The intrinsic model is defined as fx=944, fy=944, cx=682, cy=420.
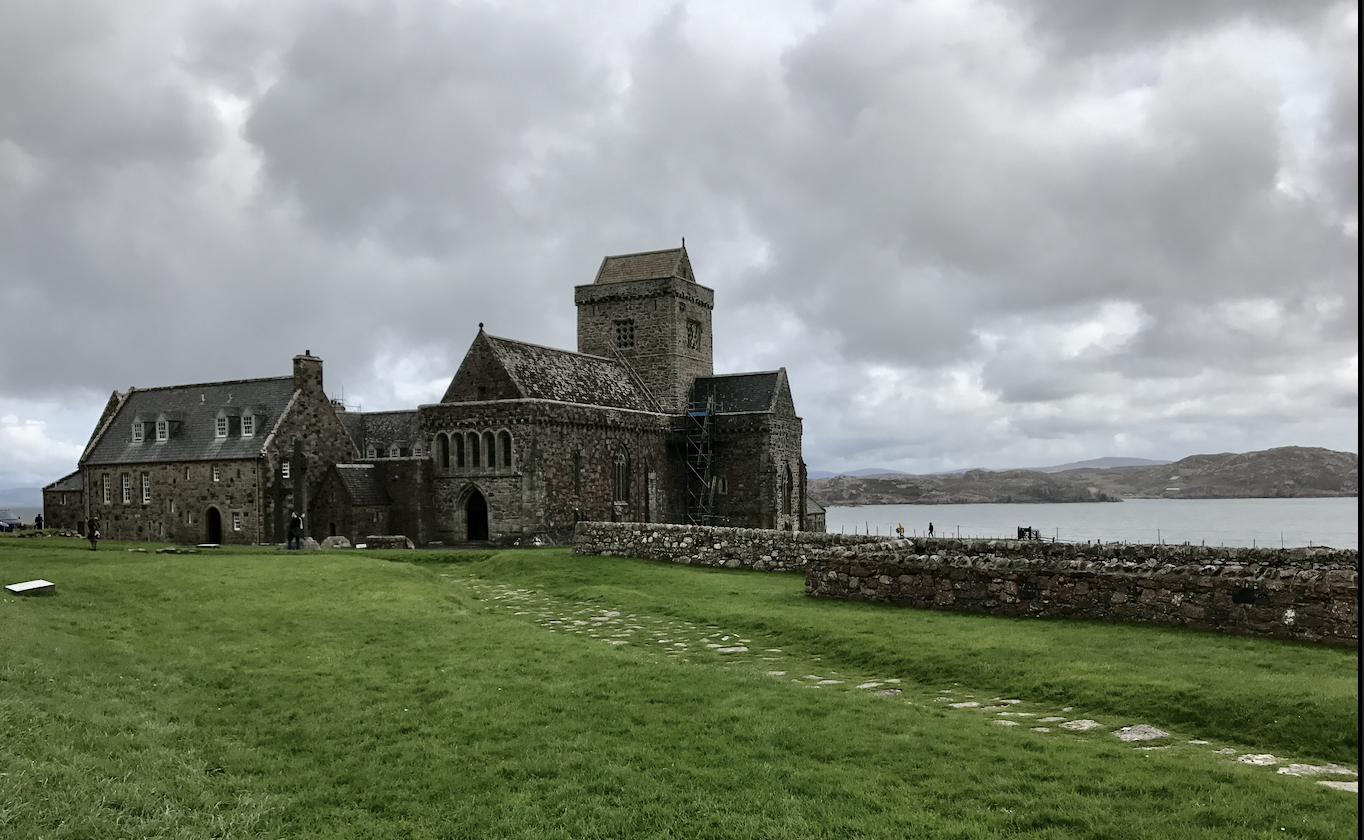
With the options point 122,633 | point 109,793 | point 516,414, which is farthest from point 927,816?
point 516,414

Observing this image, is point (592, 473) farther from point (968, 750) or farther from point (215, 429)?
point (968, 750)

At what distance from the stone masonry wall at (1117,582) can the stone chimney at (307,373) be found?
108 ft

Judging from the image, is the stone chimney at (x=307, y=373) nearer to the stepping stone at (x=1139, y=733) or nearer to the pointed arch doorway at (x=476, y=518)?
the pointed arch doorway at (x=476, y=518)

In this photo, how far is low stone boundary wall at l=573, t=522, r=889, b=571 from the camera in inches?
1065

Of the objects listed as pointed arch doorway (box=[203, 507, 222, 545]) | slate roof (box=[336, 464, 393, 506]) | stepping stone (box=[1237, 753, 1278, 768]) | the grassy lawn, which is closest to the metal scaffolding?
slate roof (box=[336, 464, 393, 506])

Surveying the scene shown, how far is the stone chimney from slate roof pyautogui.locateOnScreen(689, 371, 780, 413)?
69.1ft

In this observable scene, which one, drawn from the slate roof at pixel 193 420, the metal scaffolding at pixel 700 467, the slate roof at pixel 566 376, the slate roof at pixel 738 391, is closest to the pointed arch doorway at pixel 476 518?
the slate roof at pixel 566 376

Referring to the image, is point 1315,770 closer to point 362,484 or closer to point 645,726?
point 645,726

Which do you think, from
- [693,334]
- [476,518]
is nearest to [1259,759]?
[476,518]

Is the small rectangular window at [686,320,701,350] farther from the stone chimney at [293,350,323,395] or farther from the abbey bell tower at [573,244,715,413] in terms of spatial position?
the stone chimney at [293,350,323,395]

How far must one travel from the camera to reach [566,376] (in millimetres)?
48656

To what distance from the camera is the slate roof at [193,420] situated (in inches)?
1781

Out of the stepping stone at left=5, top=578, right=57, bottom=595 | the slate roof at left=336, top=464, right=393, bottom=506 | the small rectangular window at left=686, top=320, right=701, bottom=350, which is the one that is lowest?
the stepping stone at left=5, top=578, right=57, bottom=595

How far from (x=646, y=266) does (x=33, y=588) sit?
1740 inches
